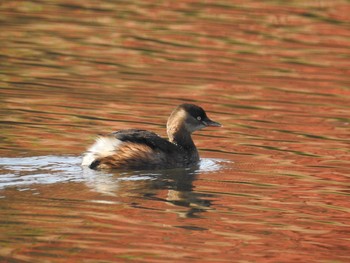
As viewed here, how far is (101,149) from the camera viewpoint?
34.7 ft

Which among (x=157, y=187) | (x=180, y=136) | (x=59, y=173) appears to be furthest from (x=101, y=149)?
(x=180, y=136)

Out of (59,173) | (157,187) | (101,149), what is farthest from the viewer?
(101,149)

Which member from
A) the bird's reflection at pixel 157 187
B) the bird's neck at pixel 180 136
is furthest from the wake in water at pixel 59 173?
the bird's neck at pixel 180 136

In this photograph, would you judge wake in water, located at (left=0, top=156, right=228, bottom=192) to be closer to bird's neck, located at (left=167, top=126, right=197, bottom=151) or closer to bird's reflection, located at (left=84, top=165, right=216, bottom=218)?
bird's reflection, located at (left=84, top=165, right=216, bottom=218)

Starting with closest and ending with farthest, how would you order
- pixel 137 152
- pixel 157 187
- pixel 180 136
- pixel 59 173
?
pixel 157 187, pixel 59 173, pixel 137 152, pixel 180 136

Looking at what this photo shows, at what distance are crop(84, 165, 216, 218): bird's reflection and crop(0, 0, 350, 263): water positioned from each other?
0.02 meters

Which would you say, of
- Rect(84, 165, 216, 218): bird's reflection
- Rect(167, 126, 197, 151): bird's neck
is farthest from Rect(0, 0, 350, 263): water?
Rect(167, 126, 197, 151): bird's neck

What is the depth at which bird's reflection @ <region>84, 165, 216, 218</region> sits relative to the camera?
9407 millimetres

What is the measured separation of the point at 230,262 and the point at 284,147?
4265mm

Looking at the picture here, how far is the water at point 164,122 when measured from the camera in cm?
835

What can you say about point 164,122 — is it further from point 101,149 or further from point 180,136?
point 101,149

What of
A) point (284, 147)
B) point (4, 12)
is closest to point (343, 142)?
point (284, 147)

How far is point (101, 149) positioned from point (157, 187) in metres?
0.80

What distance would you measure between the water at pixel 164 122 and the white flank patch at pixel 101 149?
130 millimetres
